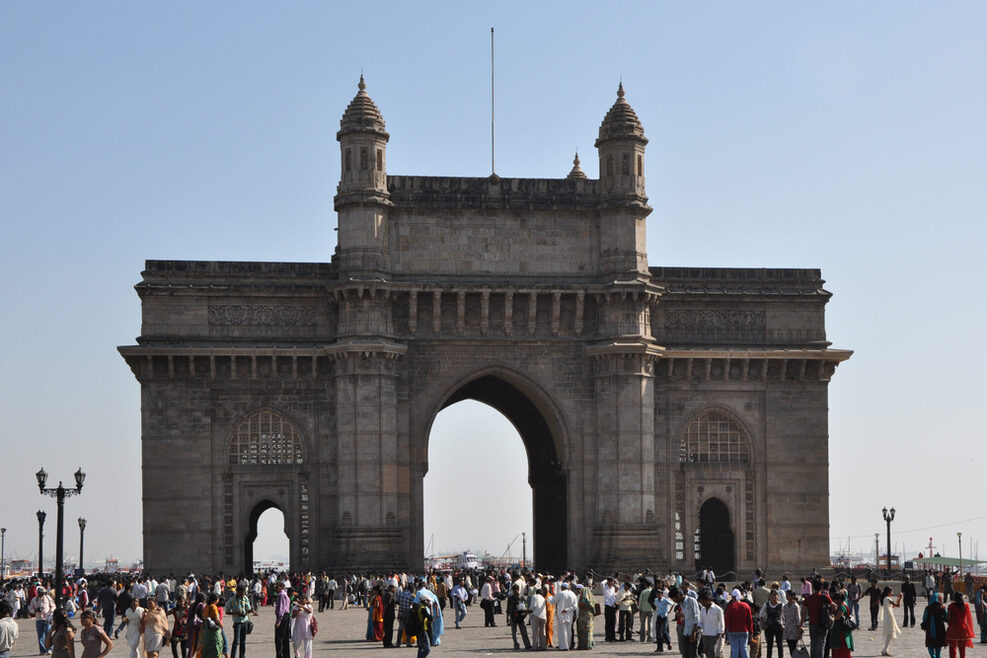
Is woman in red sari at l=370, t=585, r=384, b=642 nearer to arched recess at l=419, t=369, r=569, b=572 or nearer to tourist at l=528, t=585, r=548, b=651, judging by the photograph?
tourist at l=528, t=585, r=548, b=651

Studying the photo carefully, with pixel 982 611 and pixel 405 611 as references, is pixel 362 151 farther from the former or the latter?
pixel 982 611

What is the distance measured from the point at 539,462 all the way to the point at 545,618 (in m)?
27.1

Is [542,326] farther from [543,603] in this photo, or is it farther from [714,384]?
[543,603]

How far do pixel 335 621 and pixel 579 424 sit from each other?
14.0 m

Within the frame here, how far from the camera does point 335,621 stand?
45.3m

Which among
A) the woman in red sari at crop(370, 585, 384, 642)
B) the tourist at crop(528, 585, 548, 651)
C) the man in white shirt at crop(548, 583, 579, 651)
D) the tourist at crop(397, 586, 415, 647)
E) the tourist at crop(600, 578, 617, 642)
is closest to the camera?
the man in white shirt at crop(548, 583, 579, 651)

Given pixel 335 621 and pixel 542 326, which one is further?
pixel 542 326

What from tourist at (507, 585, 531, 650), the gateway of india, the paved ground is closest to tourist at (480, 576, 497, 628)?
the paved ground

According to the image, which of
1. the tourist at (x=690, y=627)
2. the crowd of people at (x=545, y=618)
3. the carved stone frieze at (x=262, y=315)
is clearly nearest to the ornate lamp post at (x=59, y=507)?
the crowd of people at (x=545, y=618)

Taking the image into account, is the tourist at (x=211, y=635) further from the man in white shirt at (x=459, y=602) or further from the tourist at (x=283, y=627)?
the man in white shirt at (x=459, y=602)

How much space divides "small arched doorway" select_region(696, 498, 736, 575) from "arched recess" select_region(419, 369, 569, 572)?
5024 millimetres

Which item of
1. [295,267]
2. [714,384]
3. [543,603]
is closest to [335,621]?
[543,603]

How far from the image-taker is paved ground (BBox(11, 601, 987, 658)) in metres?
34.2

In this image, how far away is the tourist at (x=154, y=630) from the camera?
1078 inches
